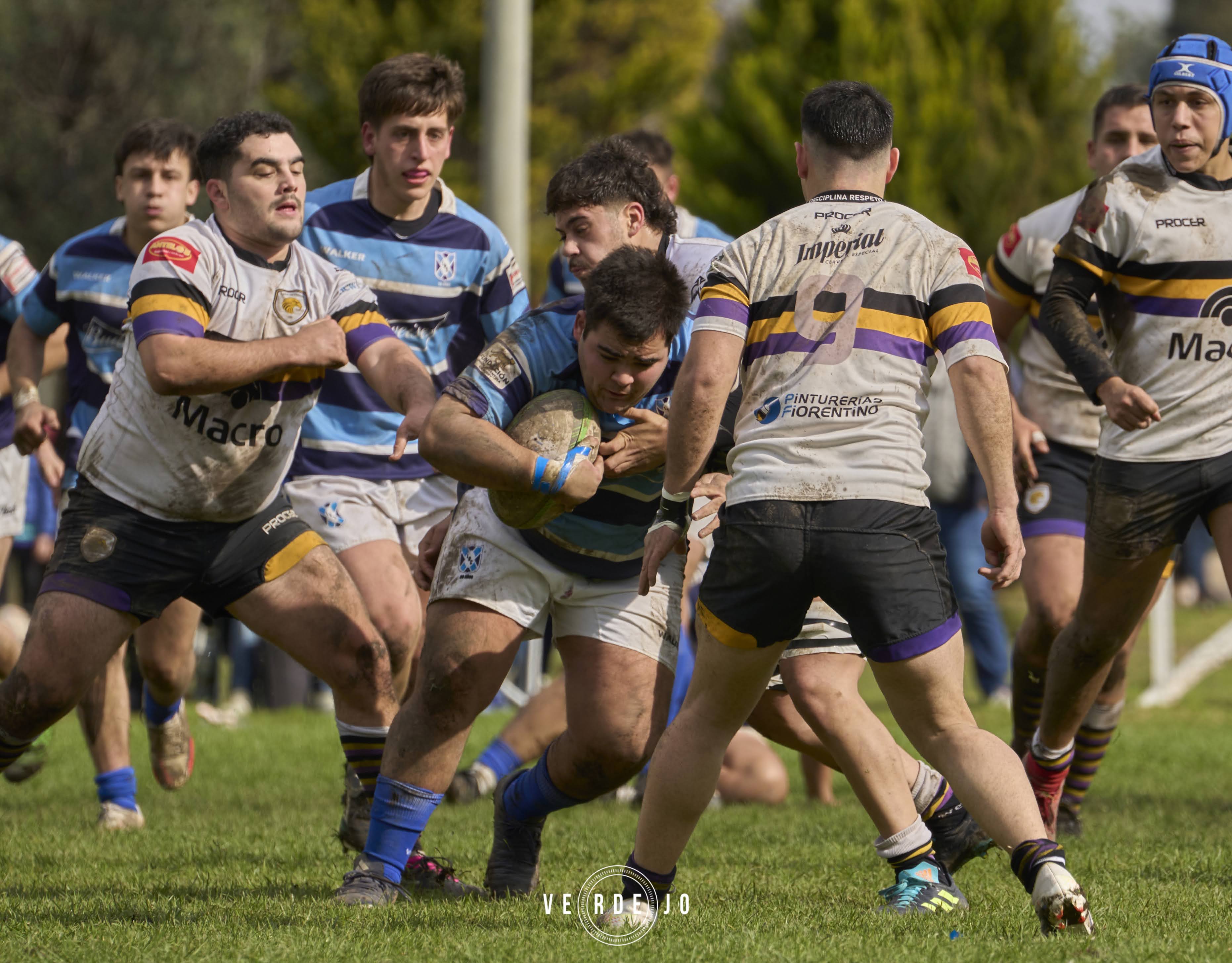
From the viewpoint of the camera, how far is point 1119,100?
22.5ft

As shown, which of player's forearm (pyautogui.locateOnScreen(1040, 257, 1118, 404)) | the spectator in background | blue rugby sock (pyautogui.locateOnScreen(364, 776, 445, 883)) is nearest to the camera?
blue rugby sock (pyautogui.locateOnScreen(364, 776, 445, 883))

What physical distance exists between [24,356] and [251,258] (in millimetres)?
1978

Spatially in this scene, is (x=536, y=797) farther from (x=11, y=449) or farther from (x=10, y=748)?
(x=11, y=449)

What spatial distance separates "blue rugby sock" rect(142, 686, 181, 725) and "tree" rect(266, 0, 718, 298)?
20600 millimetres

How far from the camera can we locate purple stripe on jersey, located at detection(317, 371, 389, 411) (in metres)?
6.29

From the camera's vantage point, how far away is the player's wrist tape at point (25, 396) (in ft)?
20.3

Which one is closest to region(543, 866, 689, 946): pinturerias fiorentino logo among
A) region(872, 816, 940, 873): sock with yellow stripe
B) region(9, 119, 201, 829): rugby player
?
region(872, 816, 940, 873): sock with yellow stripe

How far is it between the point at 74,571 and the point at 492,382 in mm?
1591

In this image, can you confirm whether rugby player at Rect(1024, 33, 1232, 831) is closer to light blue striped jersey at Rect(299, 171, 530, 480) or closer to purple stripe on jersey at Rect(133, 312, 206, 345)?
light blue striped jersey at Rect(299, 171, 530, 480)

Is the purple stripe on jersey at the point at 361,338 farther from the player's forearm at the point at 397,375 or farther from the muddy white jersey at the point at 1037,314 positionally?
the muddy white jersey at the point at 1037,314

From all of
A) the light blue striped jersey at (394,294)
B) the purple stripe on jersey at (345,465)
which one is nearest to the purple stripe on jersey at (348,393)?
the light blue striped jersey at (394,294)

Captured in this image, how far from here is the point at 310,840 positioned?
6.03 m

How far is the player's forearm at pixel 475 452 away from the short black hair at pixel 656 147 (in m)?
3.95

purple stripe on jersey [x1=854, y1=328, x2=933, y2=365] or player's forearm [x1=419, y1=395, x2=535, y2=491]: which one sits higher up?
purple stripe on jersey [x1=854, y1=328, x2=933, y2=365]
